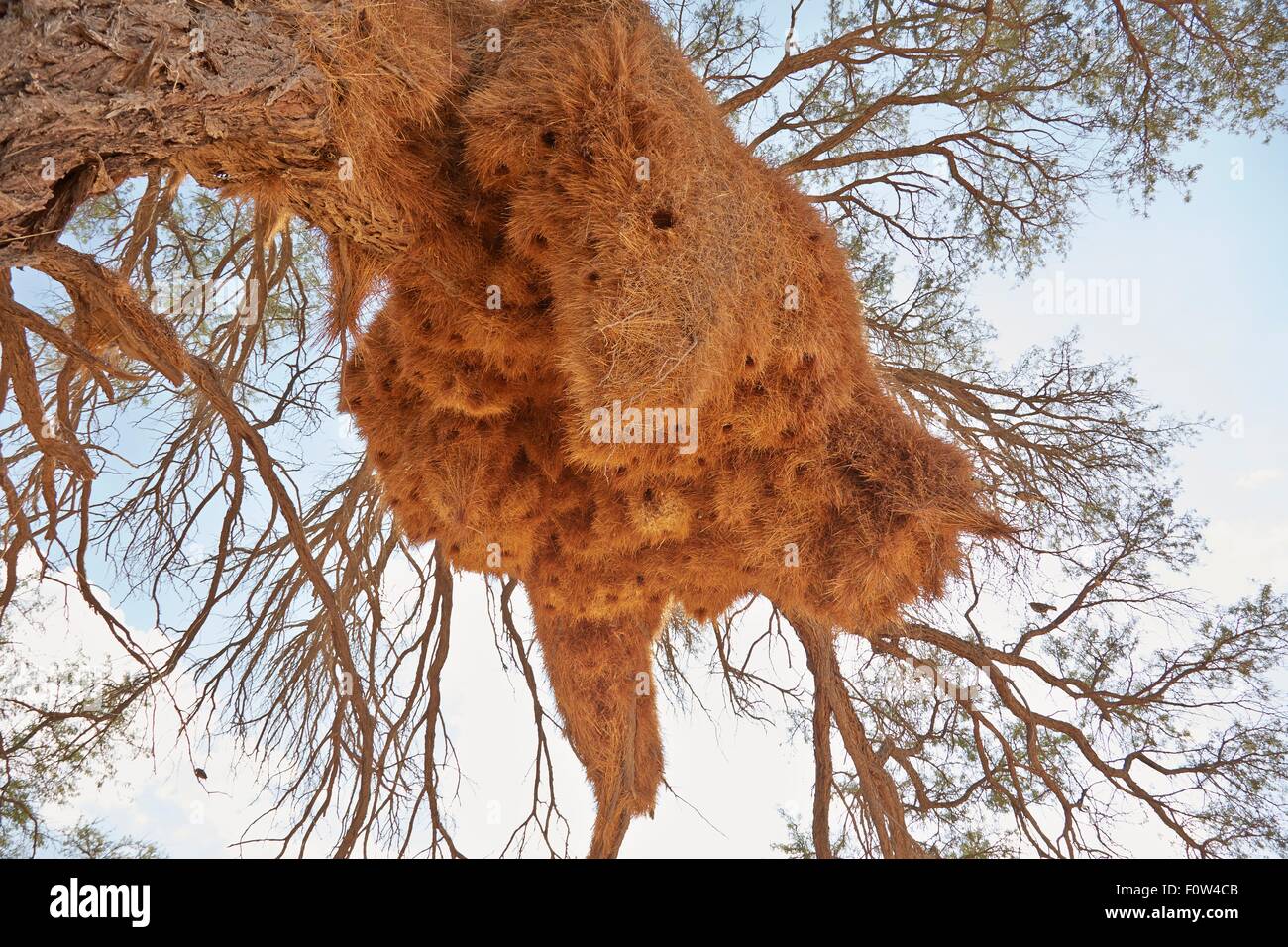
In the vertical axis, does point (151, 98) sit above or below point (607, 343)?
above

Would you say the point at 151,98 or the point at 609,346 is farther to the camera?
the point at 609,346

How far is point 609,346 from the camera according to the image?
3293 mm

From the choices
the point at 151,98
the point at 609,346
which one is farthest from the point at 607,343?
the point at 151,98

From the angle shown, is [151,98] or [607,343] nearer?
[151,98]

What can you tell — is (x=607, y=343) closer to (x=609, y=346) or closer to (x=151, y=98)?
(x=609, y=346)

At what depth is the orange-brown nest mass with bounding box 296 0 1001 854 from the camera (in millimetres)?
3396

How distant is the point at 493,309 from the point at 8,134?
199 cm

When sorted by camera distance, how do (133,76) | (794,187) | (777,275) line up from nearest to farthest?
(133,76) < (777,275) < (794,187)

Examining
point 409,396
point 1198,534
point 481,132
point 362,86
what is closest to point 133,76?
point 362,86

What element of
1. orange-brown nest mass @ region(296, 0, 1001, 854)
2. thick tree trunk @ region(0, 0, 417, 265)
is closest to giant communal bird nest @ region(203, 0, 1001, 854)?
orange-brown nest mass @ region(296, 0, 1001, 854)

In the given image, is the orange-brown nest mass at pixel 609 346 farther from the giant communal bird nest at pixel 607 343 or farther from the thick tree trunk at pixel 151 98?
the thick tree trunk at pixel 151 98

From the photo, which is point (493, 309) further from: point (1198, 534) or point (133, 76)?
point (1198, 534)

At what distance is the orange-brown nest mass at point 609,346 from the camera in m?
3.40

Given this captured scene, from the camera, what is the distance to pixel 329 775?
507cm
